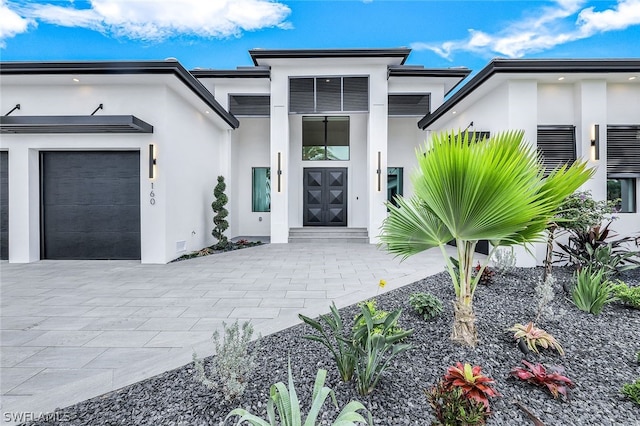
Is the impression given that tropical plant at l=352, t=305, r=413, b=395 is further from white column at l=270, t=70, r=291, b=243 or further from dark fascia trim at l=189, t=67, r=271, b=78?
dark fascia trim at l=189, t=67, r=271, b=78

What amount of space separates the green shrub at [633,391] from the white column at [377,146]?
754 cm

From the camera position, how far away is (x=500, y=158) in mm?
2055

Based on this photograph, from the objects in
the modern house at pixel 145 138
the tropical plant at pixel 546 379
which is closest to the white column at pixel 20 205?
the modern house at pixel 145 138

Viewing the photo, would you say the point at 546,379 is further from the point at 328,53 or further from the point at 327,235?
the point at 328,53

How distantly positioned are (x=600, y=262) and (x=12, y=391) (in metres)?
6.78

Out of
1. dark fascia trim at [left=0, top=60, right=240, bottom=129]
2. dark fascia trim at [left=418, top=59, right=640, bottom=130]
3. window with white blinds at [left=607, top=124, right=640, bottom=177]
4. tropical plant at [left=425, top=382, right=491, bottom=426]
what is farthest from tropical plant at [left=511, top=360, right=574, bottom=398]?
dark fascia trim at [left=0, top=60, right=240, bottom=129]

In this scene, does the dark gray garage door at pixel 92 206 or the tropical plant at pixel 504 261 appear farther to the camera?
the dark gray garage door at pixel 92 206

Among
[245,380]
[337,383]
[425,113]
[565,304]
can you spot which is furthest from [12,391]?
[425,113]

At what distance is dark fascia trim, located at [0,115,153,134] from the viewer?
5746 mm

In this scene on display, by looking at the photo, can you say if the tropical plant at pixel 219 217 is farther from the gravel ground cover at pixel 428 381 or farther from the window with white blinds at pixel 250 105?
the gravel ground cover at pixel 428 381

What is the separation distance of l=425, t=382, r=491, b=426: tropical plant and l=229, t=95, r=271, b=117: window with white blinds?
10420 millimetres

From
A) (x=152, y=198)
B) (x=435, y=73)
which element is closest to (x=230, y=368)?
(x=152, y=198)

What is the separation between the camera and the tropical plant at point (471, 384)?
163 centimetres

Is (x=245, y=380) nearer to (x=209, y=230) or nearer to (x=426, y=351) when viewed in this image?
(x=426, y=351)
